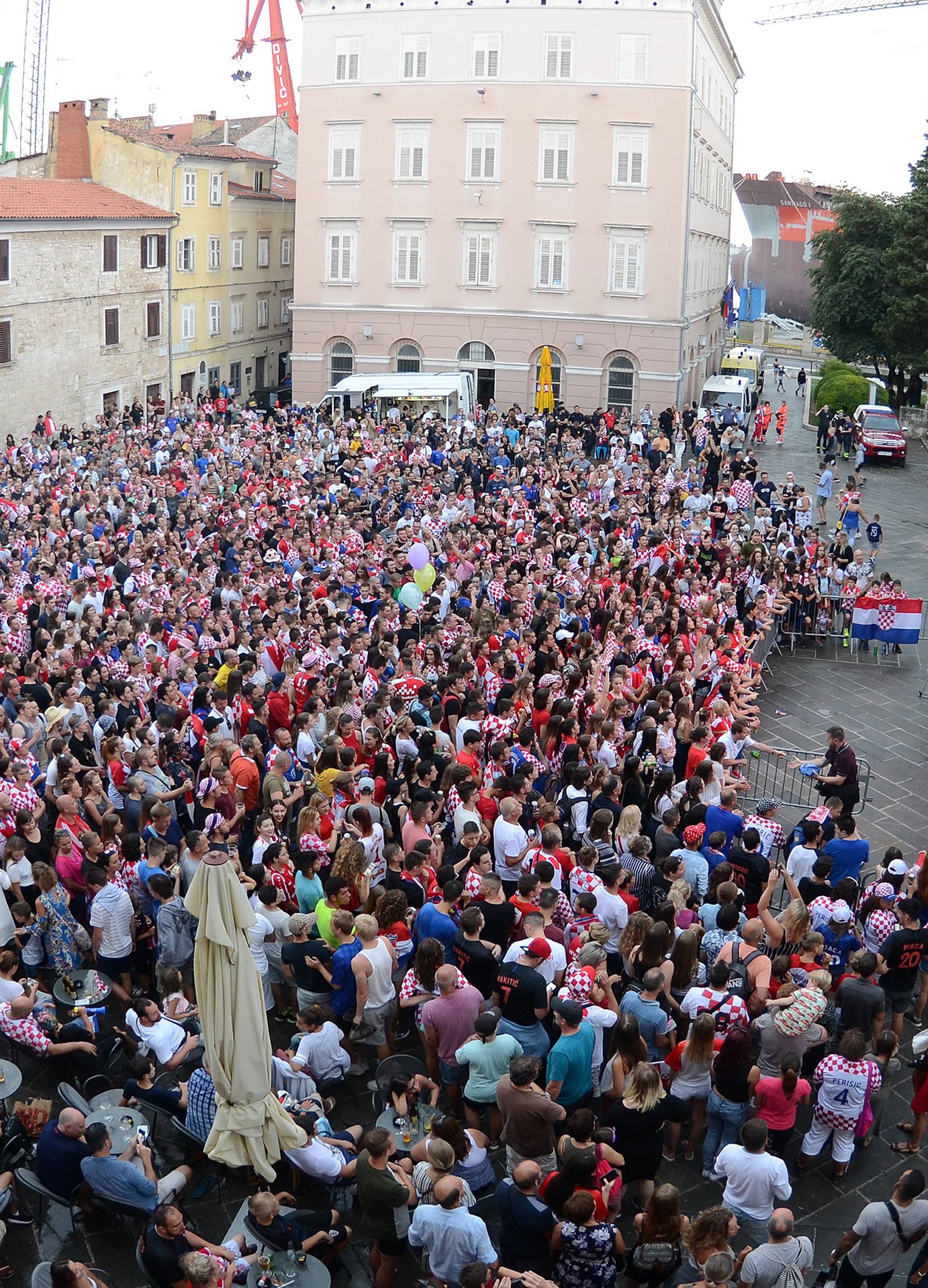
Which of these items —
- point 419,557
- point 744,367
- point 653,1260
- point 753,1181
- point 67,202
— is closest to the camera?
point 653,1260

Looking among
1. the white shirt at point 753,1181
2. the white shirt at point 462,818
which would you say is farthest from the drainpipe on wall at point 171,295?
the white shirt at point 753,1181

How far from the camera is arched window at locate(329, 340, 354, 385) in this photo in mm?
39594

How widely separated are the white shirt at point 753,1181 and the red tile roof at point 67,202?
95.5 ft

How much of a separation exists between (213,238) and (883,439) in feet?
77.5

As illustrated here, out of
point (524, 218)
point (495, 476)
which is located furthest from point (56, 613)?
point (524, 218)

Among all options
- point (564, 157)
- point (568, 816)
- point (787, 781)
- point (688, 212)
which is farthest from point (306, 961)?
point (564, 157)

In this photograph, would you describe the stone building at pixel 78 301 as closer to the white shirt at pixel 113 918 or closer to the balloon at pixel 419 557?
the balloon at pixel 419 557

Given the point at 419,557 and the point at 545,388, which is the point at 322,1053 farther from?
the point at 545,388

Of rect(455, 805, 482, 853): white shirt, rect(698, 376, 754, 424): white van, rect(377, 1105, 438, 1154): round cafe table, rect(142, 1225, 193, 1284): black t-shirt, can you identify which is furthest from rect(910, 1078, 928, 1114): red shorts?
rect(698, 376, 754, 424): white van

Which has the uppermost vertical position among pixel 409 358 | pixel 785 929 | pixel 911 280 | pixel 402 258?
pixel 402 258

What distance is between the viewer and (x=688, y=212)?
120ft

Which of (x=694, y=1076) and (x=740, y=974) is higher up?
(x=740, y=974)

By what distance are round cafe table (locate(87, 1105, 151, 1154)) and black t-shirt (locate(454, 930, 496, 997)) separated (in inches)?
81.5

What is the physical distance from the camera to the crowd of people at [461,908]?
6086 mm
